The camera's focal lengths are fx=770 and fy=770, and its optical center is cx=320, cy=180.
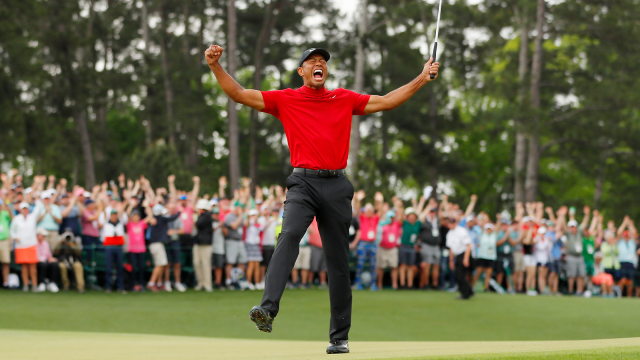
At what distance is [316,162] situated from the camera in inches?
245

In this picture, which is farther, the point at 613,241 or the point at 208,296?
the point at 613,241

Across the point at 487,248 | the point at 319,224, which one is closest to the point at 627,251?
the point at 487,248

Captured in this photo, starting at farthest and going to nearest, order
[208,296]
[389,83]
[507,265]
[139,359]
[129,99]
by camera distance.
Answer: [129,99] < [389,83] < [507,265] < [208,296] < [139,359]

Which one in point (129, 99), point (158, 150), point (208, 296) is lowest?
point (208, 296)

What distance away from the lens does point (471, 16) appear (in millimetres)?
33719

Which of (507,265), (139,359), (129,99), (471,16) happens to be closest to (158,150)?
(129,99)

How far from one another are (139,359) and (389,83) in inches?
1291

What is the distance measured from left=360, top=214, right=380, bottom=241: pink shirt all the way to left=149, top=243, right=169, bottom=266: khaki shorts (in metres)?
4.83

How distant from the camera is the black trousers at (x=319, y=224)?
6137mm

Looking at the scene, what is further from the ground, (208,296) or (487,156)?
(487,156)

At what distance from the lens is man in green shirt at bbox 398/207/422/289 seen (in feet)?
62.4

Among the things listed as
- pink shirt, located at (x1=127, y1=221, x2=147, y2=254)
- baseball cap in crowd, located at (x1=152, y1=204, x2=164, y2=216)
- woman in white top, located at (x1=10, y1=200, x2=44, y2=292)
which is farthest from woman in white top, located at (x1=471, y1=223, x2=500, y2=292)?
woman in white top, located at (x1=10, y1=200, x2=44, y2=292)

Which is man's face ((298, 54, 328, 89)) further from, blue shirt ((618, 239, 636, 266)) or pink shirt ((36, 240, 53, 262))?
blue shirt ((618, 239, 636, 266))

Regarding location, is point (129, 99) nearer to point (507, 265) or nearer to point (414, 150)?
point (414, 150)
